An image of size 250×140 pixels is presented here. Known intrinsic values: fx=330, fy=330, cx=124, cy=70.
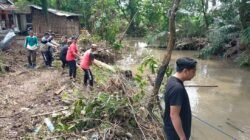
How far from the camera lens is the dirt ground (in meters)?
7.66

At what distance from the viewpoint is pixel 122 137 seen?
701 centimetres

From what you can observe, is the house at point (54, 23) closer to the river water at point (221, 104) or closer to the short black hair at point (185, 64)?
the river water at point (221, 104)

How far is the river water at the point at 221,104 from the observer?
29.5 ft

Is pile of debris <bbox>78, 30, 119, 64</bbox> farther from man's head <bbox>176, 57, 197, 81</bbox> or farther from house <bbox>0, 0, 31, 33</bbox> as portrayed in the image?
man's head <bbox>176, 57, 197, 81</bbox>

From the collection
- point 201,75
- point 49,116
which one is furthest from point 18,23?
point 49,116

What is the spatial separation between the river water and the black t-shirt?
4.45m

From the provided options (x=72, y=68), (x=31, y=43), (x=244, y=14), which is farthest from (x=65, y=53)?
(x=244, y=14)

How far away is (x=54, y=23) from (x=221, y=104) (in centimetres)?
1834

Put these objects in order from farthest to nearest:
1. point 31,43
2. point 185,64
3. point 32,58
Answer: point 32,58 → point 31,43 → point 185,64

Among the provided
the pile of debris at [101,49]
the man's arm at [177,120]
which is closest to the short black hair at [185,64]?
the man's arm at [177,120]

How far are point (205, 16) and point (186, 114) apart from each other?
24171 mm

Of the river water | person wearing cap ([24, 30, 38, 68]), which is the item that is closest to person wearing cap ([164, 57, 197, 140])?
the river water

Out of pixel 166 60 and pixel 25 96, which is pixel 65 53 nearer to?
pixel 25 96

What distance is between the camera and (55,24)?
87.7 ft
